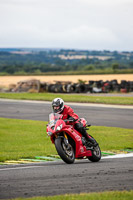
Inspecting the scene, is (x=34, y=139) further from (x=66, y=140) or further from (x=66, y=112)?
(x=66, y=140)

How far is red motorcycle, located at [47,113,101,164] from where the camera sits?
34.2 ft

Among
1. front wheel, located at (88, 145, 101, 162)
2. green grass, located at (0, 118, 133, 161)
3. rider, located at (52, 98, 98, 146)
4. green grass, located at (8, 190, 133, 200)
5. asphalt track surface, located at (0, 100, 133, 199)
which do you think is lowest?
green grass, located at (0, 118, 133, 161)

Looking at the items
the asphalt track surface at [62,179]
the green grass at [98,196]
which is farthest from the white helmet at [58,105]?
the green grass at [98,196]

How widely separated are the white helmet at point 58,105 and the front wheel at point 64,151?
78 cm

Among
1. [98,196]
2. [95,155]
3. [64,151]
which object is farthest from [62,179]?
[95,155]

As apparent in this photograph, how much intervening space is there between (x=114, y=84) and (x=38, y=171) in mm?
37111

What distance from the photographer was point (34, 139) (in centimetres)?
1667

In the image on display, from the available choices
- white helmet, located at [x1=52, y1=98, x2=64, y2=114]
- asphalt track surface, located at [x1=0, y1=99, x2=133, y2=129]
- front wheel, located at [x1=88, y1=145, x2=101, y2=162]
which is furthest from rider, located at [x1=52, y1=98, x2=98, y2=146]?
asphalt track surface, located at [x1=0, y1=99, x2=133, y2=129]

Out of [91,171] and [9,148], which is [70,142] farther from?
[9,148]

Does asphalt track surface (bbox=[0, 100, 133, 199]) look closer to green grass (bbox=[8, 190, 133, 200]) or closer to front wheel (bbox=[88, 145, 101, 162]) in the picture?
green grass (bbox=[8, 190, 133, 200])

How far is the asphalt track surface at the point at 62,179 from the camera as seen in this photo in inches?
294

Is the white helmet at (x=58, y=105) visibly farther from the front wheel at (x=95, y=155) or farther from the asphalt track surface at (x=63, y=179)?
the front wheel at (x=95, y=155)

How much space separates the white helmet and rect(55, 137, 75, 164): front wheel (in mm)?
777

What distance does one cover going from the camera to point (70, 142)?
11.0 metres
